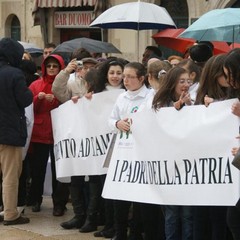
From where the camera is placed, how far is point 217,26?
9180 mm

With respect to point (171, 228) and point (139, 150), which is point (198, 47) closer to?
point (139, 150)

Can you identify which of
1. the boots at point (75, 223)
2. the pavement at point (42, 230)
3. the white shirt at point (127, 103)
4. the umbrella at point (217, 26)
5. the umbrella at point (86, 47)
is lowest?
the pavement at point (42, 230)

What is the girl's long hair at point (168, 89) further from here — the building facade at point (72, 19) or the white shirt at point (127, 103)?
the building facade at point (72, 19)

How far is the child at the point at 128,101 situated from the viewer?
758 cm

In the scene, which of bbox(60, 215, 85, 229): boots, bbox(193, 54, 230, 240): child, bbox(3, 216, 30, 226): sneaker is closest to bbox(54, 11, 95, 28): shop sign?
bbox(3, 216, 30, 226): sneaker

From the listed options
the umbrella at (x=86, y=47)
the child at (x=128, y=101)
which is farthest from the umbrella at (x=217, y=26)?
the umbrella at (x=86, y=47)

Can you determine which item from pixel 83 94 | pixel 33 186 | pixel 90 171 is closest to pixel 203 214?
pixel 90 171

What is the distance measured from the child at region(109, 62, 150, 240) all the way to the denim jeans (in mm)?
844

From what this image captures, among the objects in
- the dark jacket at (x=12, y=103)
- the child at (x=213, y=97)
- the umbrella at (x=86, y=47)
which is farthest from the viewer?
the umbrella at (x=86, y=47)

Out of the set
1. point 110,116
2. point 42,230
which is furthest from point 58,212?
point 110,116

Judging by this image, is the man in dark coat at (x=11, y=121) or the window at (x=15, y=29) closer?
the man in dark coat at (x=11, y=121)

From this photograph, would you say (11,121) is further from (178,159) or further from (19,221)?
(178,159)

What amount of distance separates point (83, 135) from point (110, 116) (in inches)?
27.6

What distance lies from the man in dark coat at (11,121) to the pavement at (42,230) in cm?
19
